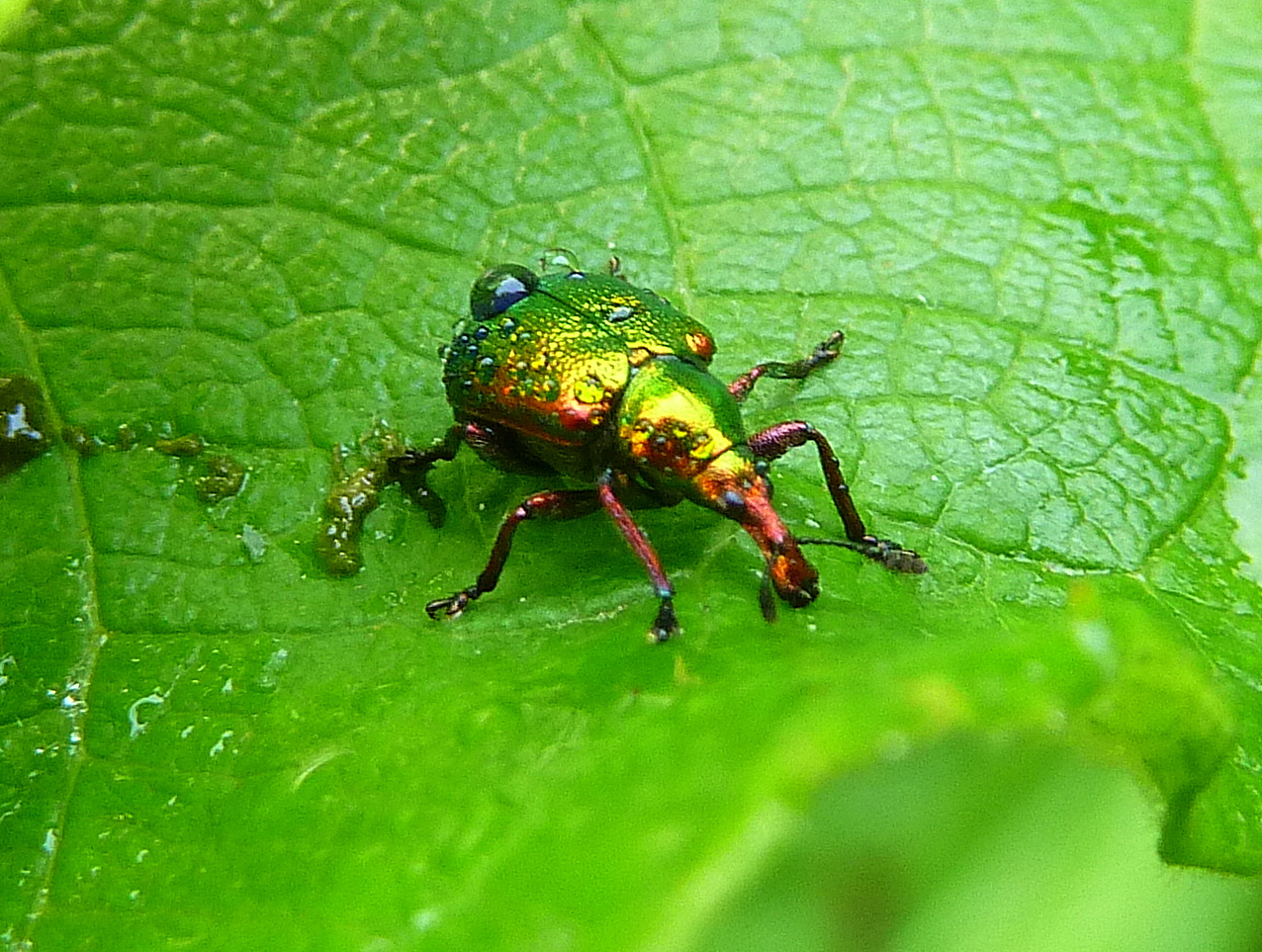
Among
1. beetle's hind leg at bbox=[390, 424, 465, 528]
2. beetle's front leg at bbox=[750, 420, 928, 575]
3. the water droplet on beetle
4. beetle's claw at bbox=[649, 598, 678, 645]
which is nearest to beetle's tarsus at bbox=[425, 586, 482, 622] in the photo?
beetle's hind leg at bbox=[390, 424, 465, 528]

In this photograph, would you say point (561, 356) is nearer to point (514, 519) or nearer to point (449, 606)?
point (514, 519)

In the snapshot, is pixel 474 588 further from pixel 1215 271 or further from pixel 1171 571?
pixel 1215 271

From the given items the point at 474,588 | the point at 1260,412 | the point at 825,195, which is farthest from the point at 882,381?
the point at 474,588

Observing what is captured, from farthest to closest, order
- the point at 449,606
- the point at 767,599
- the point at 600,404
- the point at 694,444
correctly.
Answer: the point at 600,404, the point at 694,444, the point at 449,606, the point at 767,599

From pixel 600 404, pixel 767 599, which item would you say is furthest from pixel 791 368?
pixel 767 599

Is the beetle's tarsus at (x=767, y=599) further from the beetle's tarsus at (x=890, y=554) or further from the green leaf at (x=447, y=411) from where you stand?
the beetle's tarsus at (x=890, y=554)
